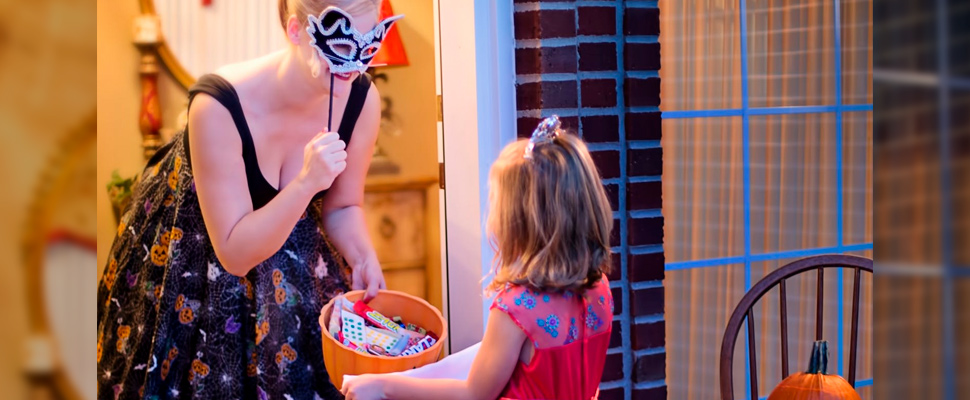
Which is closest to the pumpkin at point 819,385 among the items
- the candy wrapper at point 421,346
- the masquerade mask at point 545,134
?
the masquerade mask at point 545,134

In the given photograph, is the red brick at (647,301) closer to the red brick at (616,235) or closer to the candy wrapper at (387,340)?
the red brick at (616,235)

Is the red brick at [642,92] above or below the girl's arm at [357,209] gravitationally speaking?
above

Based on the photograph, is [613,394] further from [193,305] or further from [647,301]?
[193,305]

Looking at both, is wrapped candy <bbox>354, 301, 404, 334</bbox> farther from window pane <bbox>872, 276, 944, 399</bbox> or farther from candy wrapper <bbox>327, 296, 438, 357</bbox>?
window pane <bbox>872, 276, 944, 399</bbox>

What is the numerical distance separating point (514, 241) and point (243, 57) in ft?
2.71

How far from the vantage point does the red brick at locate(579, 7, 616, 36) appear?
2525mm

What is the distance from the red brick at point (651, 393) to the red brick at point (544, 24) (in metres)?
1.08

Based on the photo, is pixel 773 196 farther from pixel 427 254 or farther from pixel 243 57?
pixel 243 57

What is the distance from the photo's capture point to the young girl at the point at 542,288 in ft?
6.13

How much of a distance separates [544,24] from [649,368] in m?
1.07

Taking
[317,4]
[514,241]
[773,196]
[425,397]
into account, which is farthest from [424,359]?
[773,196]

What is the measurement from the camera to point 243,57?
7.23 ft

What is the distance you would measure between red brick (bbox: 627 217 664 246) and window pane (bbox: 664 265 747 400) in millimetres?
241

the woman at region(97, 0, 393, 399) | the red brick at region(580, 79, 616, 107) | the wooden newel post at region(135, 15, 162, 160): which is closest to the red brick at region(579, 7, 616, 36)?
the red brick at region(580, 79, 616, 107)
